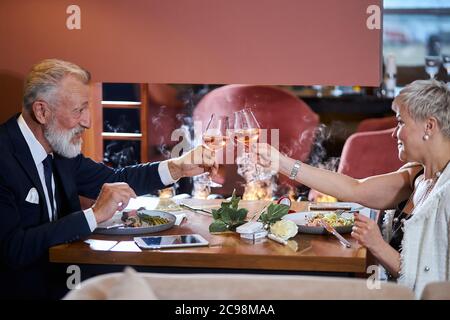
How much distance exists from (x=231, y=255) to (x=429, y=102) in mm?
914

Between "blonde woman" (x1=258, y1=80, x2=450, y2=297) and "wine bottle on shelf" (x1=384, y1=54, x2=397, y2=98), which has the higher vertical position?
"wine bottle on shelf" (x1=384, y1=54, x2=397, y2=98)

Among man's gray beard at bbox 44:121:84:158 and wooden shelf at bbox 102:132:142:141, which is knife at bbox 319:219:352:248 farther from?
wooden shelf at bbox 102:132:142:141

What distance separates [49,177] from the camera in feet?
8.66

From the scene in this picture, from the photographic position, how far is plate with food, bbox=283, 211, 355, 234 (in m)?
2.42

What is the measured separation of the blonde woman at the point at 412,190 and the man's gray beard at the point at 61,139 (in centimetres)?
73

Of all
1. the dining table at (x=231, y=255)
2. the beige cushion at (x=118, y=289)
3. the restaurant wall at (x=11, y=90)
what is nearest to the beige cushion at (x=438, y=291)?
the beige cushion at (x=118, y=289)

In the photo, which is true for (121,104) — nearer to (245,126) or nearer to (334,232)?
(245,126)

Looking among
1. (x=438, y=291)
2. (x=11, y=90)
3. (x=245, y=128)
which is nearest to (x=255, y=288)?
(x=438, y=291)

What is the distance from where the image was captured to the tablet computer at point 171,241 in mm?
2264

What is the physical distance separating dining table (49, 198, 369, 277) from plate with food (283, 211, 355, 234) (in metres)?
0.04

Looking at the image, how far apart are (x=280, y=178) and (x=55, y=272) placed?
1900mm

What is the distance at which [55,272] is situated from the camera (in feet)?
7.90

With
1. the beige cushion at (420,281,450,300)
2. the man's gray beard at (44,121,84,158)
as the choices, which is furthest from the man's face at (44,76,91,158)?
the beige cushion at (420,281,450,300)
